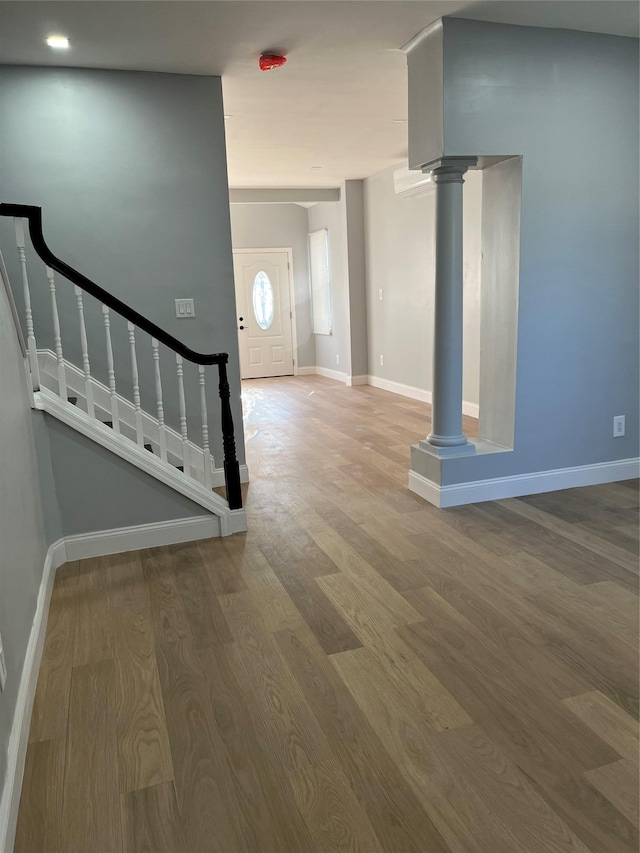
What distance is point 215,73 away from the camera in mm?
3873

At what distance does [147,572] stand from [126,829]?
155cm

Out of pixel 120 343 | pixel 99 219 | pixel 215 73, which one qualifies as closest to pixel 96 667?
pixel 120 343

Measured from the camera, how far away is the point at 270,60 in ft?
11.7

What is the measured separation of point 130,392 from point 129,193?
1270 mm

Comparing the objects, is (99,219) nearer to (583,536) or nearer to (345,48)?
(345,48)

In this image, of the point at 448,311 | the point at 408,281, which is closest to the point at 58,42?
the point at 448,311

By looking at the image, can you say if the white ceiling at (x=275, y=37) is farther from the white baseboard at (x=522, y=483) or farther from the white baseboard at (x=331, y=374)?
the white baseboard at (x=331, y=374)

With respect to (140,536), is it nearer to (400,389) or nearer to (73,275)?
(73,275)

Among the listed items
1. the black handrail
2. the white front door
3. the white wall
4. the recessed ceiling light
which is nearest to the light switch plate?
the black handrail

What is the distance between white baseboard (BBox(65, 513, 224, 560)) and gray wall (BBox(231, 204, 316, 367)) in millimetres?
6999

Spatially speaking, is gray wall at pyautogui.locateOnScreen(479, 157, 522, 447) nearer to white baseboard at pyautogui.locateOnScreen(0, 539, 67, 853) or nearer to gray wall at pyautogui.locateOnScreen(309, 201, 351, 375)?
white baseboard at pyautogui.locateOnScreen(0, 539, 67, 853)

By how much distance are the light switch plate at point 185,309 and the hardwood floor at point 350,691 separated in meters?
1.56

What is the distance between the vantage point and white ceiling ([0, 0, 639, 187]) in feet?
9.79

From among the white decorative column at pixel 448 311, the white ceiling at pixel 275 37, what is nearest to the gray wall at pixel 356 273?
the white ceiling at pixel 275 37
